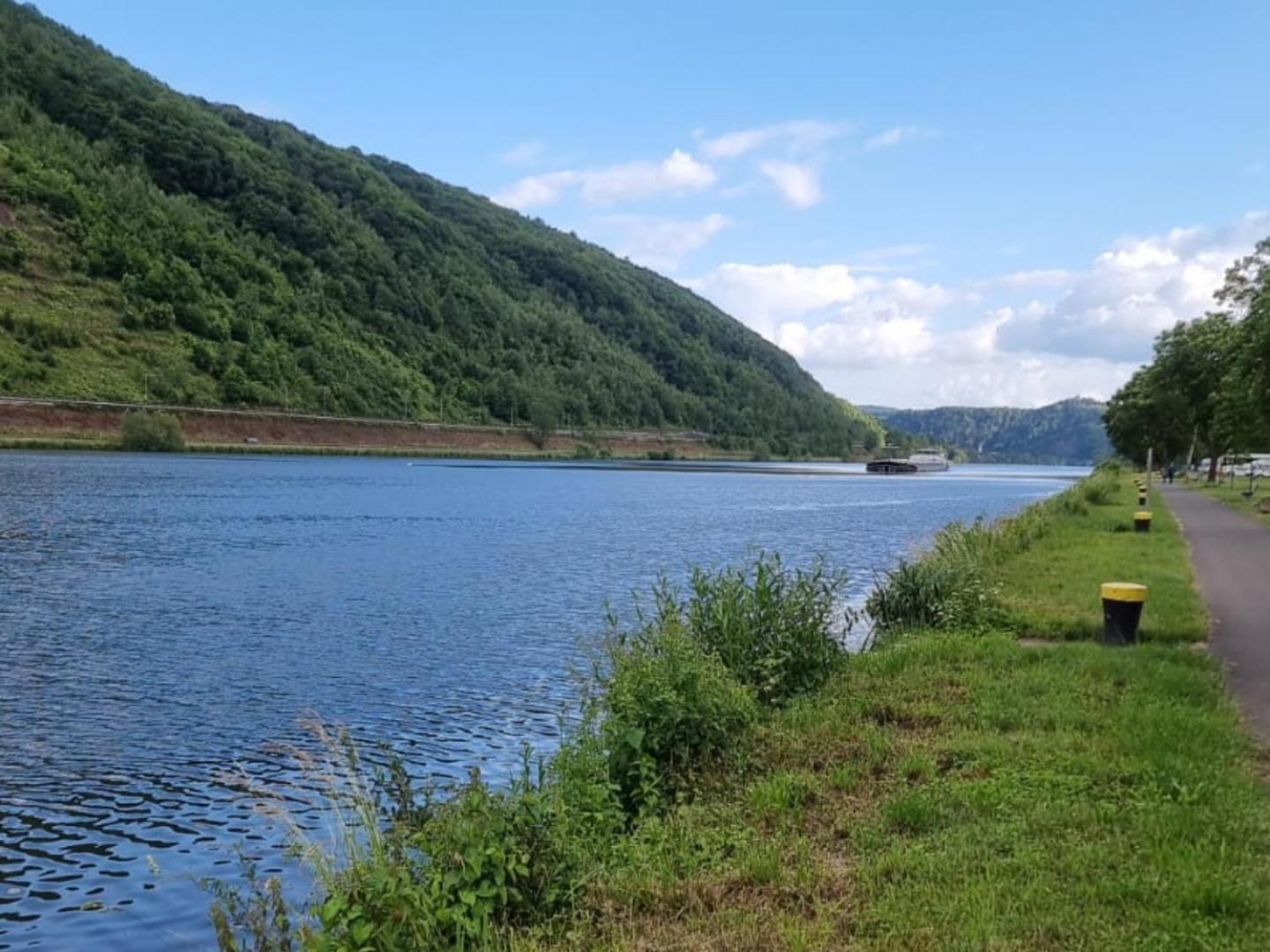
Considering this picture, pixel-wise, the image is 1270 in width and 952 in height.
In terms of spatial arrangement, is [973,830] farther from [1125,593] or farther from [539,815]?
[1125,593]

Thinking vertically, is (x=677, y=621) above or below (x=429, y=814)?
above

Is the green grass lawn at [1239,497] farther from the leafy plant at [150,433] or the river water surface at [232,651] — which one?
the leafy plant at [150,433]

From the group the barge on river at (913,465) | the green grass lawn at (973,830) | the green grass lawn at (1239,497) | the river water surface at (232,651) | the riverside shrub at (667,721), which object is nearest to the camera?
the green grass lawn at (973,830)

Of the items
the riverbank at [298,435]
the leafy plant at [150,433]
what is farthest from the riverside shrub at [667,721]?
the leafy plant at [150,433]

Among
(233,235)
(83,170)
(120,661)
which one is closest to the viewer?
(120,661)

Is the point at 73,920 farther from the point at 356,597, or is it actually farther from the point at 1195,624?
the point at 356,597

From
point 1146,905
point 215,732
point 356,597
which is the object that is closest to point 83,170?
point 356,597

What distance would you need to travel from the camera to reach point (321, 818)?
32.6 ft

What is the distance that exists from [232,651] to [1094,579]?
16.6 metres

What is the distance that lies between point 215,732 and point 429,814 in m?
6.04

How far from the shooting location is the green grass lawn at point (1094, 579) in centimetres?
1490

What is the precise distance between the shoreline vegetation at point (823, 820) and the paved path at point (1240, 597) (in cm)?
41

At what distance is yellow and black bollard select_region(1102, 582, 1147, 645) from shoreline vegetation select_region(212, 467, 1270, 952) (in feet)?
2.48

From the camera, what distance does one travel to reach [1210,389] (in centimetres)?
5922
